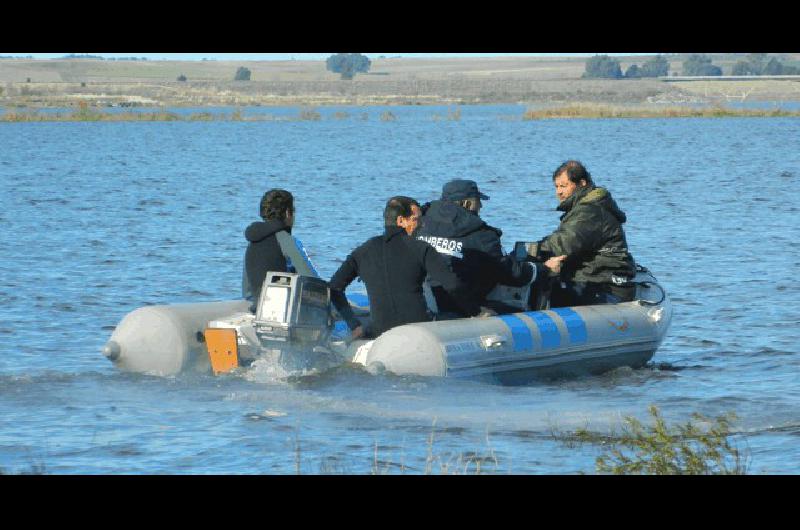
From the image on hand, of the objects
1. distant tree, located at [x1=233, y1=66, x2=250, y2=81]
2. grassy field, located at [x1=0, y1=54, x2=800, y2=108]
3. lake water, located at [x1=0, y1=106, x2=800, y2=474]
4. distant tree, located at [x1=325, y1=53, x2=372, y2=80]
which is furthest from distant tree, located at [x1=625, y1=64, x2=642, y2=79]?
Result: lake water, located at [x1=0, y1=106, x2=800, y2=474]

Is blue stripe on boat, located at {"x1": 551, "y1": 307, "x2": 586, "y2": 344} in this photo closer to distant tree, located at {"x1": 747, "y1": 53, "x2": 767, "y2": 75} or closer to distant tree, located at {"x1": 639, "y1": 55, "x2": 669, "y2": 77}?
distant tree, located at {"x1": 639, "y1": 55, "x2": 669, "y2": 77}

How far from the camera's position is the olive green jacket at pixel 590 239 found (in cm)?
1070

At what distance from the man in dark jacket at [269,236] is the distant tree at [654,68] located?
5606 inches

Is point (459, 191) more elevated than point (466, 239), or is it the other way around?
point (459, 191)

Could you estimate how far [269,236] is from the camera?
9.40 meters

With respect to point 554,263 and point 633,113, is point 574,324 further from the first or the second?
point 633,113

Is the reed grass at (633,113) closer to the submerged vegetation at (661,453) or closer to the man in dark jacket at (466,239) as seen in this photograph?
the man in dark jacket at (466,239)

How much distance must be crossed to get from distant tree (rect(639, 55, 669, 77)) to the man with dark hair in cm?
14226

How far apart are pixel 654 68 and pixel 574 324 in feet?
466

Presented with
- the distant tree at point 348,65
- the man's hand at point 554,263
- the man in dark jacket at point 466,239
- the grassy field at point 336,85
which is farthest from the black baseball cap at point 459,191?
the distant tree at point 348,65

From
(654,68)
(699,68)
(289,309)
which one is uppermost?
(699,68)

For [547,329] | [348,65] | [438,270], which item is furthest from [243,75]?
[438,270]

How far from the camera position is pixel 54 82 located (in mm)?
122938
